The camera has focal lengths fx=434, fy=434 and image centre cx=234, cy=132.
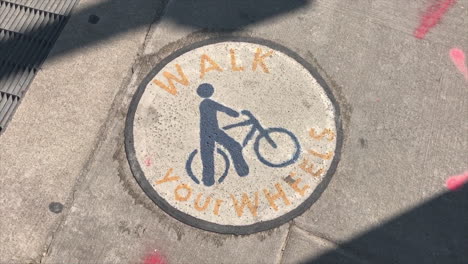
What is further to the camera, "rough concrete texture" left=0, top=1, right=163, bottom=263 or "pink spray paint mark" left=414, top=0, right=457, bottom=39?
"pink spray paint mark" left=414, top=0, right=457, bottom=39

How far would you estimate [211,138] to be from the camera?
3582 mm

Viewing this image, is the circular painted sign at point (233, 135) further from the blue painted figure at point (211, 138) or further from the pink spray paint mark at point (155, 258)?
the pink spray paint mark at point (155, 258)

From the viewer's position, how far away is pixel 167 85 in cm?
374

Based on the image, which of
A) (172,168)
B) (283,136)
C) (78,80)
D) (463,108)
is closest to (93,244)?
(172,168)

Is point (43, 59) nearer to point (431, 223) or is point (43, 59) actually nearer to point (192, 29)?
point (192, 29)

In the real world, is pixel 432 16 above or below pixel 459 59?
above

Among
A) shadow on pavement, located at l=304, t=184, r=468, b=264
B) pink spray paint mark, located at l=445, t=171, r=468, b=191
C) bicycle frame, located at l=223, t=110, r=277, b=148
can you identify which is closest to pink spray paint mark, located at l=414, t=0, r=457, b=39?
pink spray paint mark, located at l=445, t=171, r=468, b=191

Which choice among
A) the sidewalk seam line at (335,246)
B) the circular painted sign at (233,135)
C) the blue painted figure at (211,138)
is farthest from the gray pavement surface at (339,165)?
the blue painted figure at (211,138)

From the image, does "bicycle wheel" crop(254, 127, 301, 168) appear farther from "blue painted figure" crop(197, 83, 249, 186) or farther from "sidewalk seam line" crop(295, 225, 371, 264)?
"sidewalk seam line" crop(295, 225, 371, 264)

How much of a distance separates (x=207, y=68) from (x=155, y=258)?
5.40 feet

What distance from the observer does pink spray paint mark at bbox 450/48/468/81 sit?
3904mm

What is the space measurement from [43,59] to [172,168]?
5.11 feet

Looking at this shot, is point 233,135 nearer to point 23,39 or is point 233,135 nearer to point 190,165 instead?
point 190,165

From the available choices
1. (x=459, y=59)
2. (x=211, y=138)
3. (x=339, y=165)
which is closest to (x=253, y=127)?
(x=211, y=138)
